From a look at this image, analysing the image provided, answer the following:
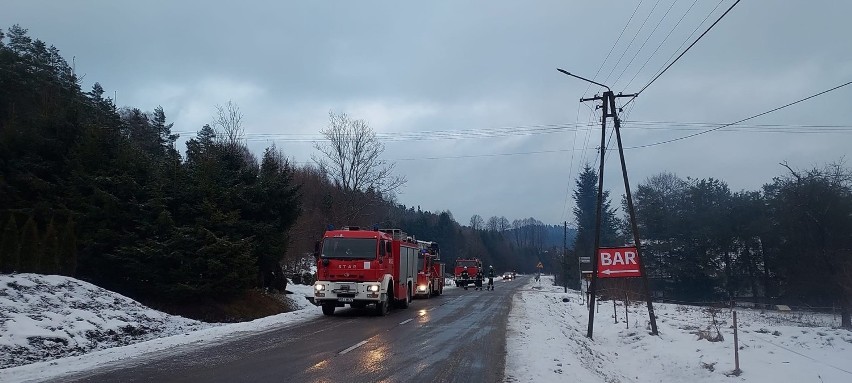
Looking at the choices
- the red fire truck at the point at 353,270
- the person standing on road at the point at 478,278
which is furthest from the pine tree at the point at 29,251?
the person standing on road at the point at 478,278

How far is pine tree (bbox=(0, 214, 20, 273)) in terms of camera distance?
17250mm

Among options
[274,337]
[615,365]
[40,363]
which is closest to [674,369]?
[615,365]

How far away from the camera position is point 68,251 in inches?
758

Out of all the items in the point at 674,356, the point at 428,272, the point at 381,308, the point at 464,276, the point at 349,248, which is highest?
the point at 349,248

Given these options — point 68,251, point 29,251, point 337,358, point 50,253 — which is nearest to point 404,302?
point 68,251

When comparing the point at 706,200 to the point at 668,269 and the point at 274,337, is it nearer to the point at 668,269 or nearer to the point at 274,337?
the point at 668,269

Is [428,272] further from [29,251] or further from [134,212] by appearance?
[29,251]

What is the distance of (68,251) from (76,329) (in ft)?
23.6

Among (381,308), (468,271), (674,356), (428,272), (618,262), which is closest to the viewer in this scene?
(674,356)

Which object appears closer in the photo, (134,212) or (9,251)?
(9,251)

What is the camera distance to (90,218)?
21.5 m

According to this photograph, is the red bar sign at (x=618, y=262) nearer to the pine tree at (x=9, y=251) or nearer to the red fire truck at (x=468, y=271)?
the pine tree at (x=9, y=251)

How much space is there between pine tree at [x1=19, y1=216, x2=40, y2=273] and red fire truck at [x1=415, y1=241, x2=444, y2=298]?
17.6m

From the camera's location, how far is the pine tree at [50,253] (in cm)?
1823
